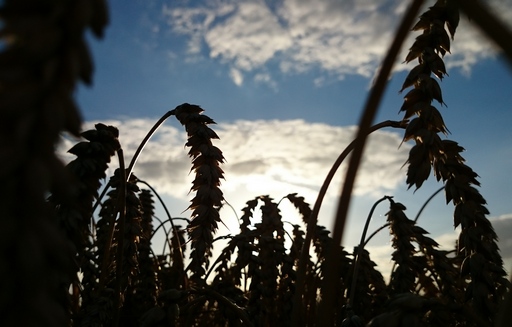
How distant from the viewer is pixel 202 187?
2992 mm

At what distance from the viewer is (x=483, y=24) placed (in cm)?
87

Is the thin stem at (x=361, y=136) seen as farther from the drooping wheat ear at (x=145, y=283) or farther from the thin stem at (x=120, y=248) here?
the drooping wheat ear at (x=145, y=283)

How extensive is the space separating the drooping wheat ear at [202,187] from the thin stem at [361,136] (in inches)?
70.9

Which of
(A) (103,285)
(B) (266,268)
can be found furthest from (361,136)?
(B) (266,268)

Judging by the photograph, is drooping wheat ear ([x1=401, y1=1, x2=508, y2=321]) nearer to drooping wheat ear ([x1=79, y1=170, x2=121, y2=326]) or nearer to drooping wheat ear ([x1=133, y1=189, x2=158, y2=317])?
drooping wheat ear ([x1=79, y1=170, x2=121, y2=326])

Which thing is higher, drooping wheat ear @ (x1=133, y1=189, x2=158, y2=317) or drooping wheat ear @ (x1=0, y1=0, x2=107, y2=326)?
drooping wheat ear @ (x1=133, y1=189, x2=158, y2=317)

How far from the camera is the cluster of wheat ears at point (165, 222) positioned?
624 mm

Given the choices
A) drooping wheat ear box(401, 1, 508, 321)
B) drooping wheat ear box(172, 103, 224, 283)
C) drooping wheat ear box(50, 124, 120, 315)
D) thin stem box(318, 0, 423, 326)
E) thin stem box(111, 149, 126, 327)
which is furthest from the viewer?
drooping wheat ear box(172, 103, 224, 283)

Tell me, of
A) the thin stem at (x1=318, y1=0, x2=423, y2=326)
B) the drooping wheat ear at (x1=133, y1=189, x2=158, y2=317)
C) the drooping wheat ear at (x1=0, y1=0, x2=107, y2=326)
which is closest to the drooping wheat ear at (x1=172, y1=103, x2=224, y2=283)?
the drooping wheat ear at (x1=133, y1=189, x2=158, y2=317)

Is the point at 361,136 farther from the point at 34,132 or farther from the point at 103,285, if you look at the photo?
the point at 103,285

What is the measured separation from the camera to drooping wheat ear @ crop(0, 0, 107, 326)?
612 millimetres

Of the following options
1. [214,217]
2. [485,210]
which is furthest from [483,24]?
[214,217]

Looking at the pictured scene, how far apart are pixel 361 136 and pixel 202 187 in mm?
2016

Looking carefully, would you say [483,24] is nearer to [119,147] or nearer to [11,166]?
[11,166]
